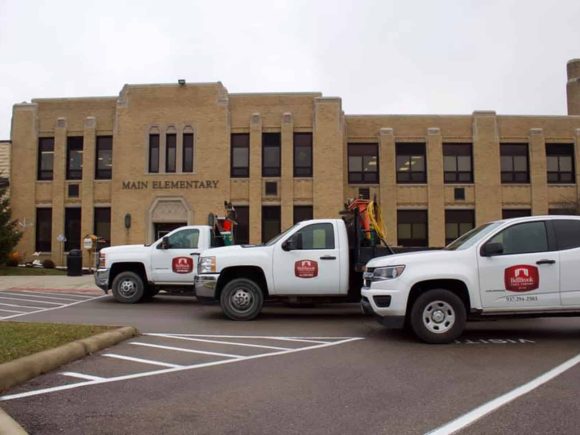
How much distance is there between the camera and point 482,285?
26.1ft

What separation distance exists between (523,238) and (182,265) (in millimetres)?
8453

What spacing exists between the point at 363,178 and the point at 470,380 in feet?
71.4

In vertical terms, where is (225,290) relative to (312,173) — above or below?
below

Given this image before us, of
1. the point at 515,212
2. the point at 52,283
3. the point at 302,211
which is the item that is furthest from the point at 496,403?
the point at 515,212

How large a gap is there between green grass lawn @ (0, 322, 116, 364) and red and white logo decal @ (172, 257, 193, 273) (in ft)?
17.3

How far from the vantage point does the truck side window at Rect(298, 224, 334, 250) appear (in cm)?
1065

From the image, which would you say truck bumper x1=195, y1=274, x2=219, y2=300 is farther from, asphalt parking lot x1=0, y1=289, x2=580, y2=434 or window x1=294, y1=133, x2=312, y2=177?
window x1=294, y1=133, x2=312, y2=177

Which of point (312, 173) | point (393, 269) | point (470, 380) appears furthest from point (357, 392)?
point (312, 173)

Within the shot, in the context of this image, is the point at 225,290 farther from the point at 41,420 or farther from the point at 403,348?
the point at 41,420

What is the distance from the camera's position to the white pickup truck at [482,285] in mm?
7918

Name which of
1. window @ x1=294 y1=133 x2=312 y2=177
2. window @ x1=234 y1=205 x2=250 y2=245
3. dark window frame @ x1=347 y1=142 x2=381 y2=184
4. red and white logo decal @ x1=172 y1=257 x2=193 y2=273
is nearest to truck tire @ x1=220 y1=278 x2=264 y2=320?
red and white logo decal @ x1=172 y1=257 x2=193 y2=273

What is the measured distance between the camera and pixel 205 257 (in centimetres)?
1080

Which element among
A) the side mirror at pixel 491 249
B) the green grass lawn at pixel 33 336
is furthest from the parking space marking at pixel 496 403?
the green grass lawn at pixel 33 336

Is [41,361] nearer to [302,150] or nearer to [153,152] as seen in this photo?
[302,150]
